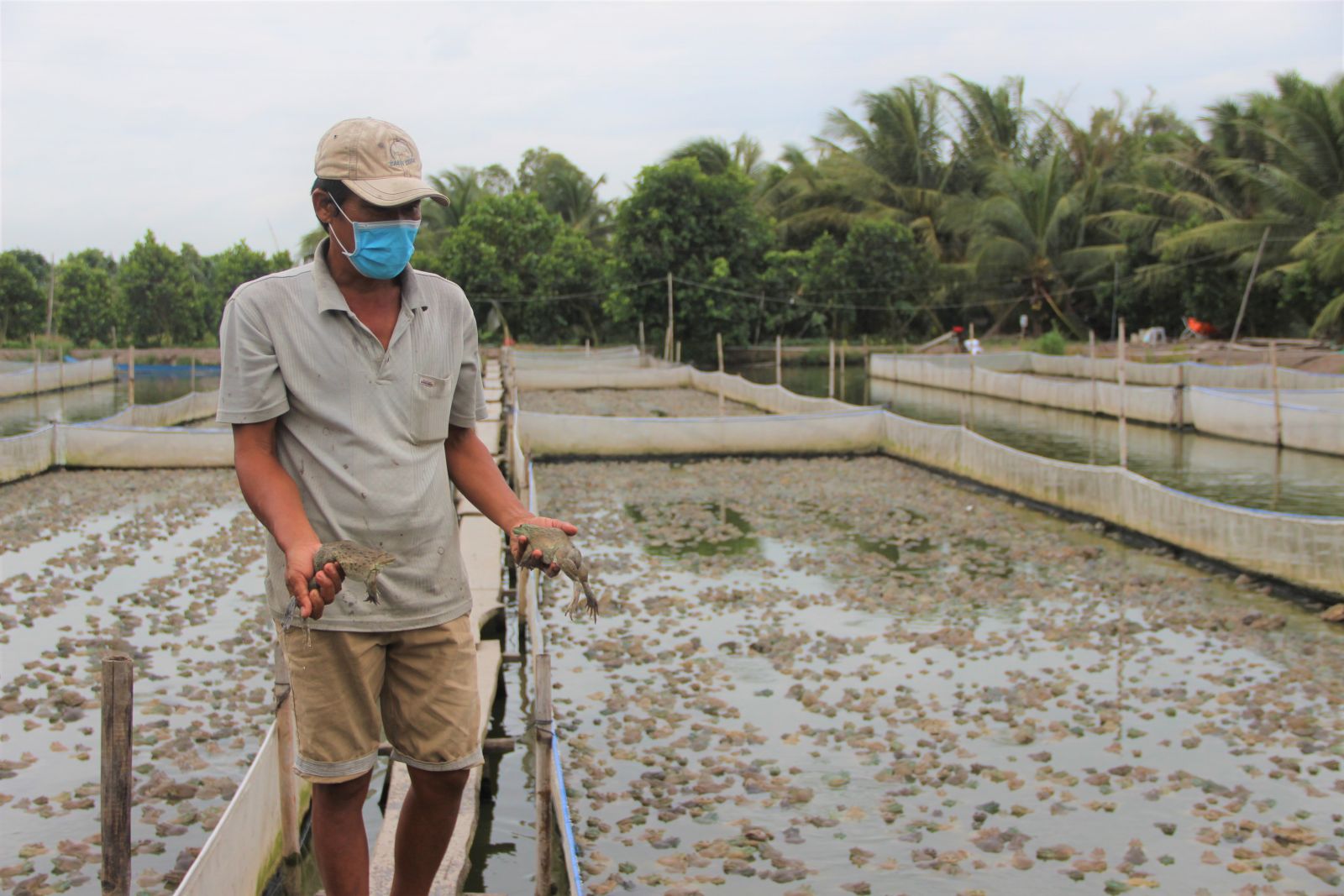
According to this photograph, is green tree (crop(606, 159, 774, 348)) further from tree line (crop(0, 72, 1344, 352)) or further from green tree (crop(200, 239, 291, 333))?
green tree (crop(200, 239, 291, 333))

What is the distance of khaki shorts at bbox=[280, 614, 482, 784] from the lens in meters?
2.54

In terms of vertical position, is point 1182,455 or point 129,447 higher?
point 129,447

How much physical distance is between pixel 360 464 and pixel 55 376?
34.4 meters

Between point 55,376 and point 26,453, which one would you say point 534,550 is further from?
point 55,376

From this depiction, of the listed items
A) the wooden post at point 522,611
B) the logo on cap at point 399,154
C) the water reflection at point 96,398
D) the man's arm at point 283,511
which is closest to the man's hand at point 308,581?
the man's arm at point 283,511

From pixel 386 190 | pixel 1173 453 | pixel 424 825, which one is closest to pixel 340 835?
pixel 424 825

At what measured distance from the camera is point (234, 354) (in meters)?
2.43

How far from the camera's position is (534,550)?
2.54m

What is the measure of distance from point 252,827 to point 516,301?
39.4 metres

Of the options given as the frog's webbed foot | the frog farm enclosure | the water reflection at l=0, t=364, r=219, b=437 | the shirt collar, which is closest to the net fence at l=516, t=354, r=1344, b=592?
the frog farm enclosure

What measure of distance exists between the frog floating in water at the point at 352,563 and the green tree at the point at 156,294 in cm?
4772

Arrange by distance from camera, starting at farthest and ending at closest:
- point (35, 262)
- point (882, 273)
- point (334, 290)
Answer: point (35, 262)
point (882, 273)
point (334, 290)

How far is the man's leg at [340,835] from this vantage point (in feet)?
8.69

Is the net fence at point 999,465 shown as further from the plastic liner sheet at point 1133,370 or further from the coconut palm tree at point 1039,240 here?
the coconut palm tree at point 1039,240
